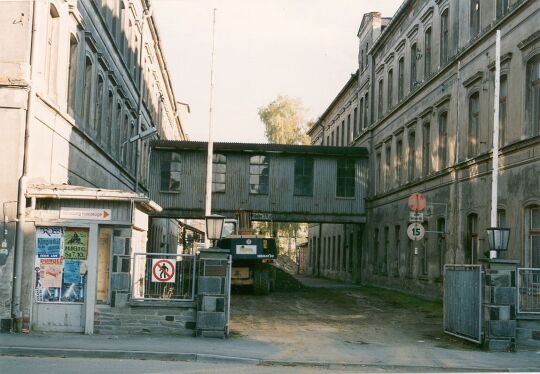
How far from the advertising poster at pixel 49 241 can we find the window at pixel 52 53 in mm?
4487

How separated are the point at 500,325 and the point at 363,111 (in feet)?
113

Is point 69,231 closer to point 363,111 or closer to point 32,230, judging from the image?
point 32,230

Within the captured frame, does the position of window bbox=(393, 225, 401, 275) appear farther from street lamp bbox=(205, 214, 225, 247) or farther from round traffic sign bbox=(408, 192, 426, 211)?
street lamp bbox=(205, 214, 225, 247)

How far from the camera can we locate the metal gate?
1600 cm

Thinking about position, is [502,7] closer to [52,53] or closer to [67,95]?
[67,95]

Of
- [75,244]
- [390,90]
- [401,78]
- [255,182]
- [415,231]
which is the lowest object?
[75,244]

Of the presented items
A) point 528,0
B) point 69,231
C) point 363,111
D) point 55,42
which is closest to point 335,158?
point 363,111

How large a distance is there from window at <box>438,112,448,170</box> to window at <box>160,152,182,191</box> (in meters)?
15.5

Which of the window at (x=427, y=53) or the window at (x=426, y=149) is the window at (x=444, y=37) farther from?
the window at (x=426, y=149)

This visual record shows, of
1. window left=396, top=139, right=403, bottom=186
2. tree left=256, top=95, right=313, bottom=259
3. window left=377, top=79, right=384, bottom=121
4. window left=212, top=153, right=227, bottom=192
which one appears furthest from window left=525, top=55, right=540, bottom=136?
tree left=256, top=95, right=313, bottom=259

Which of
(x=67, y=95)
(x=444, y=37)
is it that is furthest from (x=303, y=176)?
(x=67, y=95)

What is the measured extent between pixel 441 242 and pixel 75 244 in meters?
19.0

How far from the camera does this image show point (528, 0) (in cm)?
2242

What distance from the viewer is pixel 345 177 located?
142 ft
